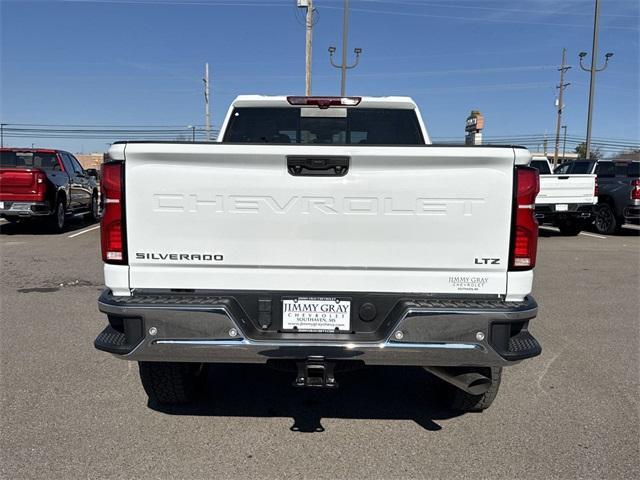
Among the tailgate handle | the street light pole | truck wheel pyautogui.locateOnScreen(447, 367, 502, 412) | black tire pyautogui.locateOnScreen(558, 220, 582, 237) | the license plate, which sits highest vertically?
the street light pole

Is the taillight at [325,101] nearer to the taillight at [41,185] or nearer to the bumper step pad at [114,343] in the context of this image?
the bumper step pad at [114,343]

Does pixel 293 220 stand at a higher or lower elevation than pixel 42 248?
higher

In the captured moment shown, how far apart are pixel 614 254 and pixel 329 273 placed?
410 inches

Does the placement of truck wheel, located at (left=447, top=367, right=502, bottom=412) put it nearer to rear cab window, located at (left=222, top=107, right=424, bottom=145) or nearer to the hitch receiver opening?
the hitch receiver opening

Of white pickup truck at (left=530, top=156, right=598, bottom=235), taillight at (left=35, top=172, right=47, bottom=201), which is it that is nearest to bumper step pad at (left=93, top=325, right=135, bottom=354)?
taillight at (left=35, top=172, right=47, bottom=201)

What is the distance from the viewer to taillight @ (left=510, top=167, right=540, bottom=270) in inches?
114

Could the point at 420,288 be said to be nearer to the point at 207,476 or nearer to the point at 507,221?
the point at 507,221

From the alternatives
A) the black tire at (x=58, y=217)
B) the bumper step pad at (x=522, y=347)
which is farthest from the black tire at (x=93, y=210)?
the bumper step pad at (x=522, y=347)

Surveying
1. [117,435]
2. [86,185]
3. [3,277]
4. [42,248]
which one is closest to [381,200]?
[117,435]

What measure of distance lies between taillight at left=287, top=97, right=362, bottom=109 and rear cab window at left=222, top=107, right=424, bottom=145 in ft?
0.43

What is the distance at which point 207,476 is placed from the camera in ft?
9.64

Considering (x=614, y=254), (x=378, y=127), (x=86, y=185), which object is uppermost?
(x=378, y=127)

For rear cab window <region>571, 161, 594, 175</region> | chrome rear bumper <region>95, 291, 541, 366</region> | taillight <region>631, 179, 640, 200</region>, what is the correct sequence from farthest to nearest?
rear cab window <region>571, 161, 594, 175</region> < taillight <region>631, 179, 640, 200</region> < chrome rear bumper <region>95, 291, 541, 366</region>

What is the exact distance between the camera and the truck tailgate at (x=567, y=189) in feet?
44.3
